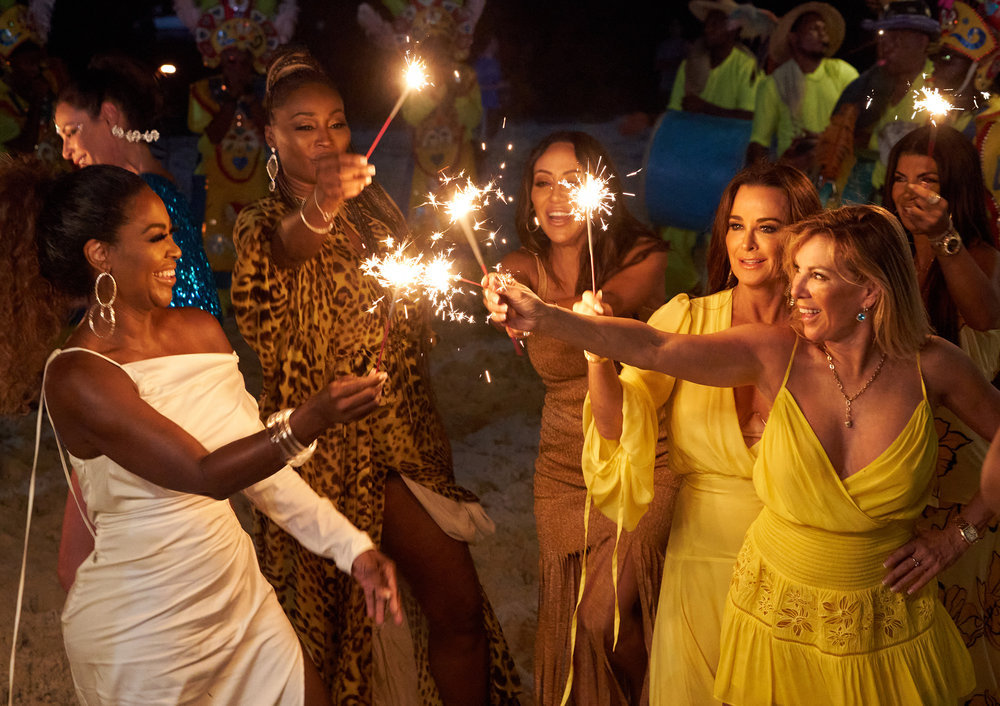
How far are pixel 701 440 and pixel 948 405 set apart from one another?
65 cm

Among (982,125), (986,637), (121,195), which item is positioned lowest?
(986,637)

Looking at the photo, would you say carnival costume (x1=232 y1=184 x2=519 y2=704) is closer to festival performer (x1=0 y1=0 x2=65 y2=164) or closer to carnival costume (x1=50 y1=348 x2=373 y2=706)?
carnival costume (x1=50 y1=348 x2=373 y2=706)

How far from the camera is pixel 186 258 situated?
336cm

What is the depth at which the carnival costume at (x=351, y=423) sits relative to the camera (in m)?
3.01

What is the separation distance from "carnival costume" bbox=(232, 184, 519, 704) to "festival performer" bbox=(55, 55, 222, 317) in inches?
17.8

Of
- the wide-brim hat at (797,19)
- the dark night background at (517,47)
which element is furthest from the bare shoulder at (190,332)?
the dark night background at (517,47)

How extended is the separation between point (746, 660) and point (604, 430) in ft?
2.36

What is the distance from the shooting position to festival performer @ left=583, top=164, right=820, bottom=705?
2.71 metres

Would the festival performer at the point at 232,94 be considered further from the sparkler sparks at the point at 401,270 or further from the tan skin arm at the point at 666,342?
the tan skin arm at the point at 666,342

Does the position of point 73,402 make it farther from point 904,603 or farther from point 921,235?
point 921,235

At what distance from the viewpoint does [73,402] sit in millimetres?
2287

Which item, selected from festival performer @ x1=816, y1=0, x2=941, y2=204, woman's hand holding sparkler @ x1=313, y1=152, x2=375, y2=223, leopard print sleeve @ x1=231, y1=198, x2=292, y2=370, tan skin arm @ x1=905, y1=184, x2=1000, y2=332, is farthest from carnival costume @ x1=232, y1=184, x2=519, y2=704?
festival performer @ x1=816, y1=0, x2=941, y2=204

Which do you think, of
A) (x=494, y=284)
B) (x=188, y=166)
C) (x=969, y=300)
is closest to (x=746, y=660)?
(x=494, y=284)

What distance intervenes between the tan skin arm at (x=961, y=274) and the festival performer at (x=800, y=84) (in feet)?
12.6
